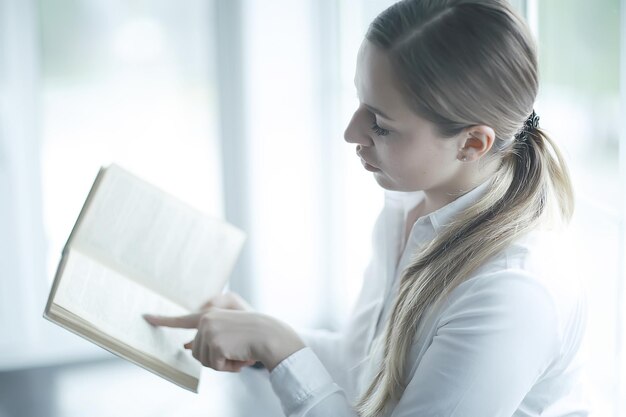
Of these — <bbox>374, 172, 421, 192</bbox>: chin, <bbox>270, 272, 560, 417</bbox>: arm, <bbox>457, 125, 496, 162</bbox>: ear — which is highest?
<bbox>457, 125, 496, 162</bbox>: ear

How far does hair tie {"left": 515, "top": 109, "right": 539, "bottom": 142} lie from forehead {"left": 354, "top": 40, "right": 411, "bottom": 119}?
7.6 inches

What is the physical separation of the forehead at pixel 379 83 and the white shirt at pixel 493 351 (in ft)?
0.58

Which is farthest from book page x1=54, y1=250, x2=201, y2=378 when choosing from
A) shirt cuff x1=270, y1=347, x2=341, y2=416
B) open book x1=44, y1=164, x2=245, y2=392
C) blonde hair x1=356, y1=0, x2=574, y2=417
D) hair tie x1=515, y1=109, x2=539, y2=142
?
hair tie x1=515, y1=109, x2=539, y2=142

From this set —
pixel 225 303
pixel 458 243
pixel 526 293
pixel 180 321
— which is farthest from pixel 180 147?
pixel 526 293

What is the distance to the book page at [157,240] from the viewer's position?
1148 millimetres

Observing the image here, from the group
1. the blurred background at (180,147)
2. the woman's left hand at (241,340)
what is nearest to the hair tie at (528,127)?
the woman's left hand at (241,340)

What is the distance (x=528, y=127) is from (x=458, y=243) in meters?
0.20

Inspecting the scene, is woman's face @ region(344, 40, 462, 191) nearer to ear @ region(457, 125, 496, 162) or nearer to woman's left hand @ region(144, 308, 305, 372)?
ear @ region(457, 125, 496, 162)

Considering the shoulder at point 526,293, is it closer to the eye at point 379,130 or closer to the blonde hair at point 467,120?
the blonde hair at point 467,120

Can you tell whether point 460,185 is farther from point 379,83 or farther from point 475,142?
point 379,83

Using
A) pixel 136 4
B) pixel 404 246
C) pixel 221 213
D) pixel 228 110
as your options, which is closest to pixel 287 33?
pixel 228 110

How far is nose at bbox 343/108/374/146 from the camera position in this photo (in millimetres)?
1033

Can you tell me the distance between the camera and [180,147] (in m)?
2.28

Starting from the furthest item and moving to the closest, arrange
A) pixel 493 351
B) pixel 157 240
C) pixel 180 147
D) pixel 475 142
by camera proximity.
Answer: pixel 180 147
pixel 157 240
pixel 475 142
pixel 493 351
